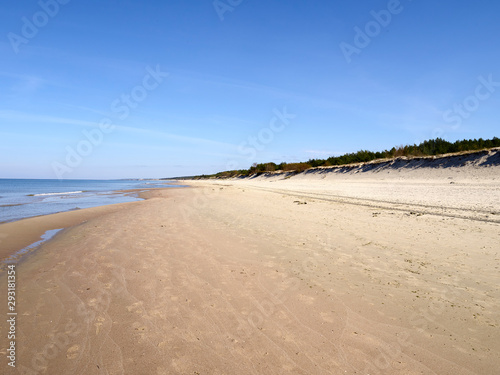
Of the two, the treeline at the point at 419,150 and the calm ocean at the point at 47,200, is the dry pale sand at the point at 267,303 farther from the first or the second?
the treeline at the point at 419,150

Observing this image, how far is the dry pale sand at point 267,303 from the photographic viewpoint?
272cm

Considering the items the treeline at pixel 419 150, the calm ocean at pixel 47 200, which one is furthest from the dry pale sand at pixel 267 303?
the treeline at pixel 419 150

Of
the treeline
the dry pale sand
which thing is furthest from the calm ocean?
the treeline

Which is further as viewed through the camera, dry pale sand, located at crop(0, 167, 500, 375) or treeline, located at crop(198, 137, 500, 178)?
treeline, located at crop(198, 137, 500, 178)

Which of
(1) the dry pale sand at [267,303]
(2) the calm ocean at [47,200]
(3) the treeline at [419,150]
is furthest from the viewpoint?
(3) the treeline at [419,150]

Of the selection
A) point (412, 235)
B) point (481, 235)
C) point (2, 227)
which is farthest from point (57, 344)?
point (2, 227)

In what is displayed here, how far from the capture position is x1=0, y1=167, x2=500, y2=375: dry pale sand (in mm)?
2725

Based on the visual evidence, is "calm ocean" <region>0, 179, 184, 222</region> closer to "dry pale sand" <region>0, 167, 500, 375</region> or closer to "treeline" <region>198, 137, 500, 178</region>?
"dry pale sand" <region>0, 167, 500, 375</region>

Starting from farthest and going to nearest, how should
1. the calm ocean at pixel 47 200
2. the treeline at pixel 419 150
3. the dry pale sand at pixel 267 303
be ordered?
the treeline at pixel 419 150, the calm ocean at pixel 47 200, the dry pale sand at pixel 267 303

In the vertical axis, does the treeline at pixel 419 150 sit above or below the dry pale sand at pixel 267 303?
above

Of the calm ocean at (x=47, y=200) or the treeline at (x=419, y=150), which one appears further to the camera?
the treeline at (x=419, y=150)

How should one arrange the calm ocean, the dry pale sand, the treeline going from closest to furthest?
1. the dry pale sand
2. the calm ocean
3. the treeline

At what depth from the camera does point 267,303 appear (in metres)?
3.85

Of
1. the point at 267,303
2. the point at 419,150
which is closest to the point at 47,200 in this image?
the point at 267,303
